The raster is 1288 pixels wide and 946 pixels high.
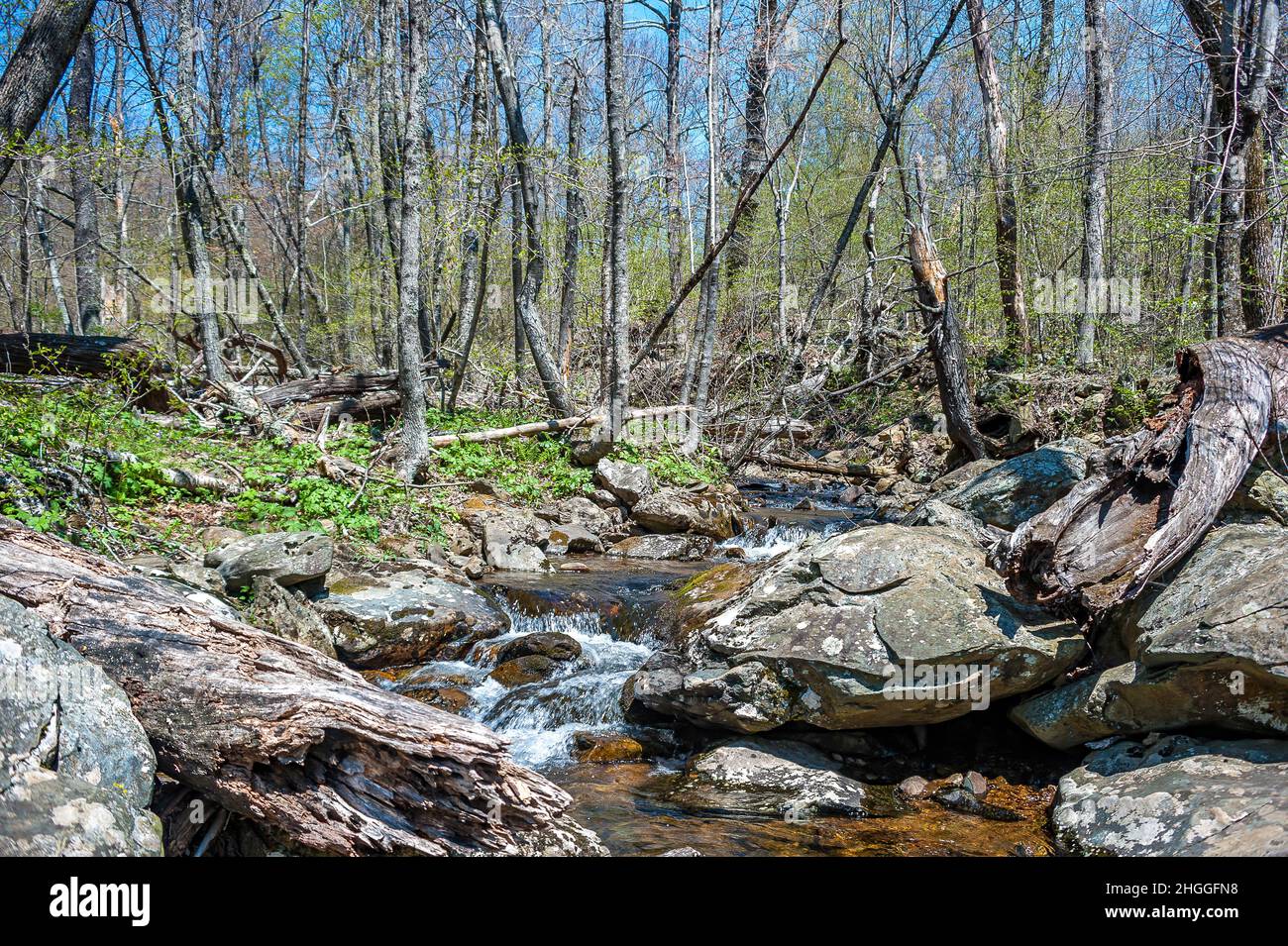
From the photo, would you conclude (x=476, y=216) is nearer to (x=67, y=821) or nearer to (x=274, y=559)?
(x=274, y=559)

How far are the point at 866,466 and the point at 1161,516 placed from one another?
30.0 ft

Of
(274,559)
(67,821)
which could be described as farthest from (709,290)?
(67,821)

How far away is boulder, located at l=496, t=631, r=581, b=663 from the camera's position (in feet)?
21.4

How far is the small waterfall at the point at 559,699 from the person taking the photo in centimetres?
553

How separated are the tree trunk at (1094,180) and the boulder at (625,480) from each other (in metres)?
8.26

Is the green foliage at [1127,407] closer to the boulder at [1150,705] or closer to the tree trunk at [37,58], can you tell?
the boulder at [1150,705]

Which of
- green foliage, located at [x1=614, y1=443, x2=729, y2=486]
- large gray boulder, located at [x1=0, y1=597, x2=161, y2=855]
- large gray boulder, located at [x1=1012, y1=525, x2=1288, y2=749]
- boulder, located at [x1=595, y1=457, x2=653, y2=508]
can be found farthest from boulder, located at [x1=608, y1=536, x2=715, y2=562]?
large gray boulder, located at [x1=0, y1=597, x2=161, y2=855]

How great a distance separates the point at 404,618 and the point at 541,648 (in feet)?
3.90

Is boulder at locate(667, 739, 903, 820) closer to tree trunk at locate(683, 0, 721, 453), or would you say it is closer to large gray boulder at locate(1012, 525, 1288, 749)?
large gray boulder at locate(1012, 525, 1288, 749)

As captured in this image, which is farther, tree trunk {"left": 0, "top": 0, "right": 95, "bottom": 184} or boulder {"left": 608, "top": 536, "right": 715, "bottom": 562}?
boulder {"left": 608, "top": 536, "right": 715, "bottom": 562}

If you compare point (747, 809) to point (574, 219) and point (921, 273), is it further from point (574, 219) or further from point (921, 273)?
point (574, 219)

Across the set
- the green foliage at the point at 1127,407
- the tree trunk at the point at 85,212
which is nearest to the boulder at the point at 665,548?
the green foliage at the point at 1127,407

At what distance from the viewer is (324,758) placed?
9.46 ft

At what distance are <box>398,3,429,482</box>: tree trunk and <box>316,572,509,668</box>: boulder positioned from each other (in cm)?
261
